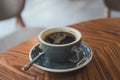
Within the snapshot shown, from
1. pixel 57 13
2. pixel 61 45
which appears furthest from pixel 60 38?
pixel 57 13

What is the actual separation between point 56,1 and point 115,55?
8.43 ft

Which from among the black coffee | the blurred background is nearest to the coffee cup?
the black coffee

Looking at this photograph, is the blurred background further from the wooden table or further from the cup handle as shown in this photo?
the cup handle

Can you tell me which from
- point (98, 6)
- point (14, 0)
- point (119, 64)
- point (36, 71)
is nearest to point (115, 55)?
point (119, 64)

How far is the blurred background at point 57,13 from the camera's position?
2623 millimetres

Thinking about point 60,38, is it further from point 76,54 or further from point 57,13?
point 57,13

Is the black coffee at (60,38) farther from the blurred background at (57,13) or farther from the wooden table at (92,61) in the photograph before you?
the blurred background at (57,13)

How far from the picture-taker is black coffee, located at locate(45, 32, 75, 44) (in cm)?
70

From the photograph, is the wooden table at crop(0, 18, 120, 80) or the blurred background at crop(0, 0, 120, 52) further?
the blurred background at crop(0, 0, 120, 52)

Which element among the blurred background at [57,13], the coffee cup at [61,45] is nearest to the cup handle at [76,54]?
the coffee cup at [61,45]

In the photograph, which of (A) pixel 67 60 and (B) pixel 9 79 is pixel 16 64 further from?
(A) pixel 67 60

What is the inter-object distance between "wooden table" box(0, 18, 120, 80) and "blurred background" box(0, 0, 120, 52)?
1.65 meters

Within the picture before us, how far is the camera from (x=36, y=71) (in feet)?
2.30

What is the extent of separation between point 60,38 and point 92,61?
14cm
